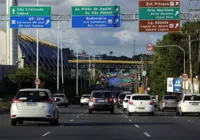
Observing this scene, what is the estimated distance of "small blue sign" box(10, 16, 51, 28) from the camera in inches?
1893

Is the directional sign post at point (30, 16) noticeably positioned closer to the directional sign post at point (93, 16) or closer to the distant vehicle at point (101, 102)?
the directional sign post at point (93, 16)

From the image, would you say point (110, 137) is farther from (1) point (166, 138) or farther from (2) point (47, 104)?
(2) point (47, 104)

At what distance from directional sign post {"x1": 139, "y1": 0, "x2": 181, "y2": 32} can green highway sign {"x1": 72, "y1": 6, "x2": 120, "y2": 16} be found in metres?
2.30

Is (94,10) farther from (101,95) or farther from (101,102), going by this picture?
(101,102)

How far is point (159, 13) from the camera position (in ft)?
153

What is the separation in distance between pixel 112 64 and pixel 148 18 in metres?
115

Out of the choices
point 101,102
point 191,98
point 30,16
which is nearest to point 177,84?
point 30,16

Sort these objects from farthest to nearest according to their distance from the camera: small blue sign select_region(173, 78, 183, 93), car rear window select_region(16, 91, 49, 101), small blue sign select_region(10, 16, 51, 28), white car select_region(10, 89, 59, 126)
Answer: small blue sign select_region(173, 78, 183, 93) < small blue sign select_region(10, 16, 51, 28) < car rear window select_region(16, 91, 49, 101) < white car select_region(10, 89, 59, 126)

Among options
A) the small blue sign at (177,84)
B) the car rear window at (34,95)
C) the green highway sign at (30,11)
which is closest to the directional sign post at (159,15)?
the green highway sign at (30,11)

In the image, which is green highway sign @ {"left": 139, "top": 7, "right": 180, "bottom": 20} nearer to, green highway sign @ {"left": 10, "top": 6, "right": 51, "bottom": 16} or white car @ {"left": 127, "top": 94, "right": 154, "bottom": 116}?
green highway sign @ {"left": 10, "top": 6, "right": 51, "bottom": 16}

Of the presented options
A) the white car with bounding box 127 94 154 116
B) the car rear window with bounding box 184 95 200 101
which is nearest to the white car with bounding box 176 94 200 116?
the car rear window with bounding box 184 95 200 101

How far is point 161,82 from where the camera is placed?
102 metres

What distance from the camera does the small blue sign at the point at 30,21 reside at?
48.1 metres

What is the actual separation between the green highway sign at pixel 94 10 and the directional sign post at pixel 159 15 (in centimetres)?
230
